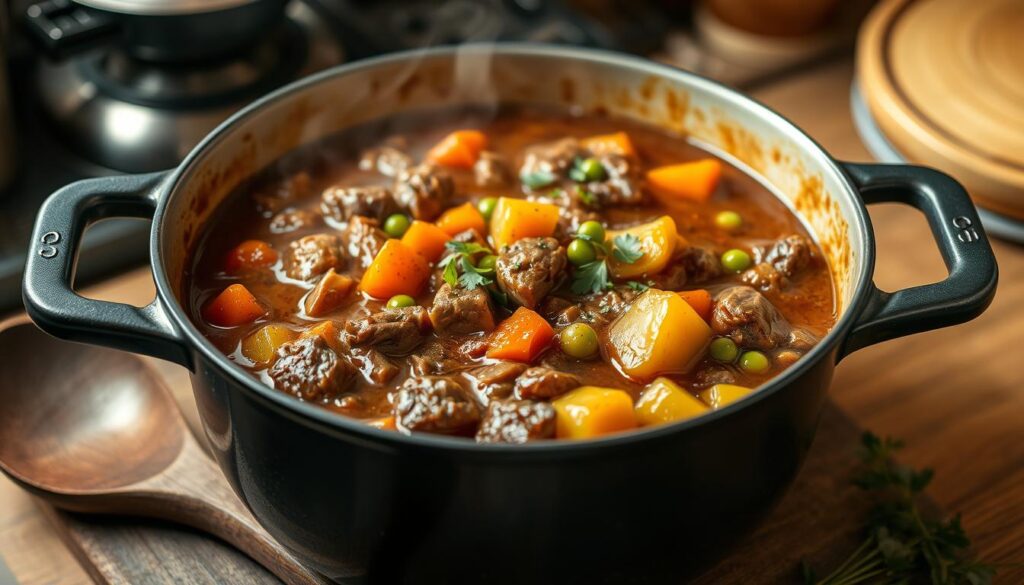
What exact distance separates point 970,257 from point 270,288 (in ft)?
5.23

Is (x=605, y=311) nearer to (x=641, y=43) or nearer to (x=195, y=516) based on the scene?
(x=195, y=516)

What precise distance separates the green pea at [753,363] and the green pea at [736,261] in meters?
0.36

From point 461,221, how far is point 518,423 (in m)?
0.88

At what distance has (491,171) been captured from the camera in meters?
3.03

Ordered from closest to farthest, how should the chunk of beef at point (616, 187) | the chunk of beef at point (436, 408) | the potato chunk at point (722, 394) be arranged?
the chunk of beef at point (436, 408) → the potato chunk at point (722, 394) → the chunk of beef at point (616, 187)

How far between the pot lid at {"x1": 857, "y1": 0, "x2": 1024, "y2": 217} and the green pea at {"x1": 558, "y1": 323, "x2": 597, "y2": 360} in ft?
5.66

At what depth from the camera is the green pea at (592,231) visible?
264 centimetres

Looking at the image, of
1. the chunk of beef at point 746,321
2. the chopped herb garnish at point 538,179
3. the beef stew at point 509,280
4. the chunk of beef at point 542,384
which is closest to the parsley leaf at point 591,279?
the beef stew at point 509,280

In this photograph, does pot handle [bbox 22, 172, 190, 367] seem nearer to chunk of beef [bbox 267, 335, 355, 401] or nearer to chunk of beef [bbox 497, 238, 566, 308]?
chunk of beef [bbox 267, 335, 355, 401]

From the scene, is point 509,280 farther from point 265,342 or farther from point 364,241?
point 265,342

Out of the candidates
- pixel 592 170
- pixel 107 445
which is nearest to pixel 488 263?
pixel 592 170

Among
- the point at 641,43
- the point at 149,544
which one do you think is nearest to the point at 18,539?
the point at 149,544

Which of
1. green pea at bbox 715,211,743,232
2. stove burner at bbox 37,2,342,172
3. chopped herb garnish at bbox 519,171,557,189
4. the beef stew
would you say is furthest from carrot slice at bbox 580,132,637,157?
stove burner at bbox 37,2,342,172

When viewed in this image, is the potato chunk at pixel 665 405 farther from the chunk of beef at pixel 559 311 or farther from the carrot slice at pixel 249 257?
the carrot slice at pixel 249 257
